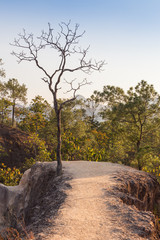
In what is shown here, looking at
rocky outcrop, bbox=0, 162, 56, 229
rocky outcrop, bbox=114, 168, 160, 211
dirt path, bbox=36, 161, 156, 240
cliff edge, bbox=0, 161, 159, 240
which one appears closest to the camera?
dirt path, bbox=36, 161, 156, 240

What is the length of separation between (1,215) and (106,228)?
33.1 ft

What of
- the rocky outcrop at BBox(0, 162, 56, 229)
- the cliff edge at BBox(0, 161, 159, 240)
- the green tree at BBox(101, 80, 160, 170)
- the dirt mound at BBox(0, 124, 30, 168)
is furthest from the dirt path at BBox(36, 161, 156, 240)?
the dirt mound at BBox(0, 124, 30, 168)

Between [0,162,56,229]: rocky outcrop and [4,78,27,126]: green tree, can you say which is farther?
[4,78,27,126]: green tree

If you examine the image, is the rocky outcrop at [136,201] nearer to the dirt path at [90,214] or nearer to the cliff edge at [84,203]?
the cliff edge at [84,203]

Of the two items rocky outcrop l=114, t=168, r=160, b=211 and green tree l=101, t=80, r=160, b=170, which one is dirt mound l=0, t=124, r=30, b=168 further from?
rocky outcrop l=114, t=168, r=160, b=211

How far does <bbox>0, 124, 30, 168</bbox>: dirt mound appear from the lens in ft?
108

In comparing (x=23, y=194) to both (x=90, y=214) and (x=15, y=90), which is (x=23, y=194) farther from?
(x=15, y=90)

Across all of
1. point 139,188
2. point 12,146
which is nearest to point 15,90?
point 12,146

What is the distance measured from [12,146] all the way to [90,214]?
29832 mm

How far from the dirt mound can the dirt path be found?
74.5ft

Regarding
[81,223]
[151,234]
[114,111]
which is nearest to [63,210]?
[81,223]

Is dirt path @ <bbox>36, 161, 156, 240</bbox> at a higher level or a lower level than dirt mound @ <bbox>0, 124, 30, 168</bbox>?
lower

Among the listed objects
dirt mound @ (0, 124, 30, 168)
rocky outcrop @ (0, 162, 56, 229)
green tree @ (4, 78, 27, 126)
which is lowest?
rocky outcrop @ (0, 162, 56, 229)

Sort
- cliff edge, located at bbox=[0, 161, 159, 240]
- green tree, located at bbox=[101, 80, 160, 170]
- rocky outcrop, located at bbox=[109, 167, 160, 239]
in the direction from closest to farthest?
cliff edge, located at bbox=[0, 161, 159, 240] → rocky outcrop, located at bbox=[109, 167, 160, 239] → green tree, located at bbox=[101, 80, 160, 170]
